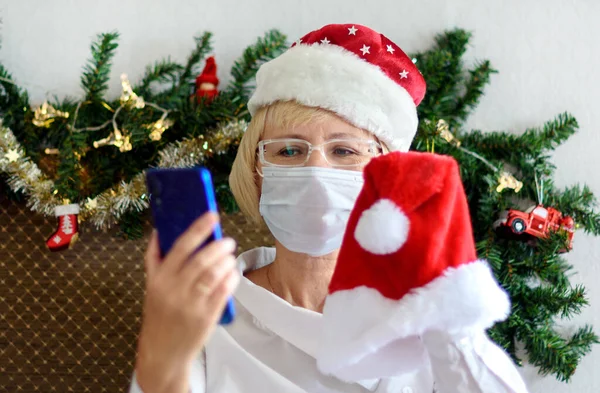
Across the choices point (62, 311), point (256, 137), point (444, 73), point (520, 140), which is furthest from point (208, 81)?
point (520, 140)

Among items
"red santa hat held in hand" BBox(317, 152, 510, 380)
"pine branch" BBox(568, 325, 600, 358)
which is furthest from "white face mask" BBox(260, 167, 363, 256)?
"pine branch" BBox(568, 325, 600, 358)

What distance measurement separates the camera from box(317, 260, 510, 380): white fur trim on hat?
760 mm

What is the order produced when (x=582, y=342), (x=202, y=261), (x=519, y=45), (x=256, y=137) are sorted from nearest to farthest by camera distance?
(x=202, y=261) < (x=256, y=137) < (x=582, y=342) < (x=519, y=45)

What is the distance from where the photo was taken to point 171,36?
161cm

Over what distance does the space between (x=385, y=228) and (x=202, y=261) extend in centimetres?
28

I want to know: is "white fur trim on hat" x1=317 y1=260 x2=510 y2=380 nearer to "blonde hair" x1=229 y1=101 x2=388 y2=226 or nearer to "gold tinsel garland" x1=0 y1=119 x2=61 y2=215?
"blonde hair" x1=229 y1=101 x2=388 y2=226

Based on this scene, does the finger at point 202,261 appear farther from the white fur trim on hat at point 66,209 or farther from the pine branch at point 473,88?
the pine branch at point 473,88

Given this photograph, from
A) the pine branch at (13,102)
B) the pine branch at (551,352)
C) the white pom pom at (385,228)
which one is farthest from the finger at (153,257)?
the pine branch at (551,352)

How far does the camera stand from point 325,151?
3.65 ft

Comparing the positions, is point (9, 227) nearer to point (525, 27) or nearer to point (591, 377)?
point (525, 27)

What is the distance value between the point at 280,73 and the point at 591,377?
1242 millimetres

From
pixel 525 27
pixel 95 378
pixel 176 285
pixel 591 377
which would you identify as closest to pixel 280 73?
pixel 176 285

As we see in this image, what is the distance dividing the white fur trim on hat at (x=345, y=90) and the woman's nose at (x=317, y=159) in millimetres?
91

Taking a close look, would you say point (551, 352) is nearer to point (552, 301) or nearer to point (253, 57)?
point (552, 301)
